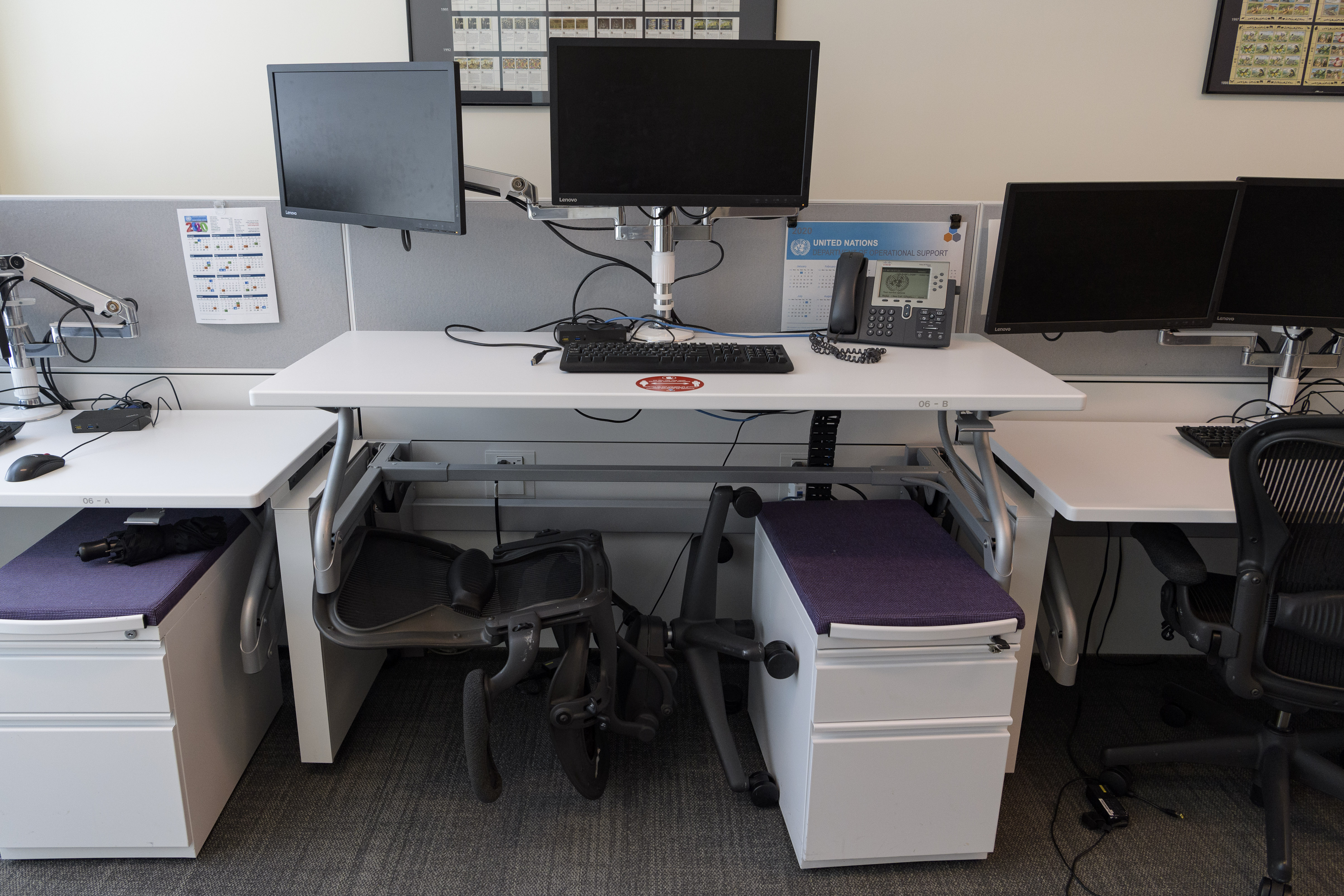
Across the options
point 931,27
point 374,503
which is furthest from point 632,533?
point 931,27

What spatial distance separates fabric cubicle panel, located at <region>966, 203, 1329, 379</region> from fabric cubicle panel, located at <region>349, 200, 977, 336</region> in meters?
0.25

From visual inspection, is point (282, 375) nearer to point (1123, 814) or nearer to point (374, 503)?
point (374, 503)

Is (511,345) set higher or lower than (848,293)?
lower

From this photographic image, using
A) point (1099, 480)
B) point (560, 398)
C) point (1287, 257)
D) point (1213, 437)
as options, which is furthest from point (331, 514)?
point (1287, 257)

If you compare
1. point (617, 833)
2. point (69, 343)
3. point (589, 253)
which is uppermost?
point (589, 253)

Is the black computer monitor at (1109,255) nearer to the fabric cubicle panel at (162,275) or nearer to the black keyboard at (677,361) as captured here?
the black keyboard at (677,361)

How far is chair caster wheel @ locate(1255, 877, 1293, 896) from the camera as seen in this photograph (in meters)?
1.46

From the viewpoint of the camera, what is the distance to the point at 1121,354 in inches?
79.2

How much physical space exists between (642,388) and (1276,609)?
112cm

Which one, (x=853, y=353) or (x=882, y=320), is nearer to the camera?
(x=853, y=353)

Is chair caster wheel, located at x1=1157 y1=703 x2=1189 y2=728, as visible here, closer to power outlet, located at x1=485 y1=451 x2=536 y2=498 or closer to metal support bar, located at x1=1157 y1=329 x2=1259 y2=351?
metal support bar, located at x1=1157 y1=329 x2=1259 y2=351

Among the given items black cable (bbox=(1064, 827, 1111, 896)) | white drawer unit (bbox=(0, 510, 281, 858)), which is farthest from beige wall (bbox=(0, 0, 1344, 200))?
black cable (bbox=(1064, 827, 1111, 896))

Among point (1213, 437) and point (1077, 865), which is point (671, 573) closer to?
point (1077, 865)

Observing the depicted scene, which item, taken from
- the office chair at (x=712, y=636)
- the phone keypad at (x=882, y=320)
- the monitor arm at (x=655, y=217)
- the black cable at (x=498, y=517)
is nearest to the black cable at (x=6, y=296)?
the monitor arm at (x=655, y=217)
